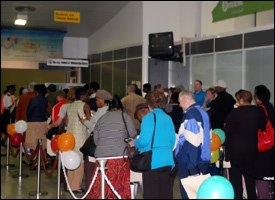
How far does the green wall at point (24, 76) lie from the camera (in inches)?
542

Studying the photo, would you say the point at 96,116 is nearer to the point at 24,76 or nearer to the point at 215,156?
the point at 215,156

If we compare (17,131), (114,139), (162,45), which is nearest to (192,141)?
(114,139)

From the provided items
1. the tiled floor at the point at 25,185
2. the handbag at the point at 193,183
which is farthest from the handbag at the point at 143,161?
the tiled floor at the point at 25,185

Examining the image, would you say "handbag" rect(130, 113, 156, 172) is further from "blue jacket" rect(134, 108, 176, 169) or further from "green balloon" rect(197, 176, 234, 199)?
"green balloon" rect(197, 176, 234, 199)

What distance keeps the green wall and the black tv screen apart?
17.9 feet

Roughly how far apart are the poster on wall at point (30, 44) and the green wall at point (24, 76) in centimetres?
60

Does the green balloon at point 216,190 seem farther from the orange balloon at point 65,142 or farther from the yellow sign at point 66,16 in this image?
the yellow sign at point 66,16

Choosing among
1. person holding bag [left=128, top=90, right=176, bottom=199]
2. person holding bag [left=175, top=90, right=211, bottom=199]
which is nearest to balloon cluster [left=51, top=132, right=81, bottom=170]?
person holding bag [left=128, top=90, right=176, bottom=199]

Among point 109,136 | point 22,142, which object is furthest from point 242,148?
point 22,142

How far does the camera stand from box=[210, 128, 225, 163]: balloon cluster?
475cm

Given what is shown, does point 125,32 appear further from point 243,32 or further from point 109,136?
point 109,136

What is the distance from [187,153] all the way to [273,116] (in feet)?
4.36

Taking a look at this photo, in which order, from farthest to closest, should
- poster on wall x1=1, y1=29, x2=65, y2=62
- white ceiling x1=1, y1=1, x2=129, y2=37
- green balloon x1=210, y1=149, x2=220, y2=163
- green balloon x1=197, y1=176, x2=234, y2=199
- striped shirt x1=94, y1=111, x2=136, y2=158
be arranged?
poster on wall x1=1, y1=29, x2=65, y2=62 < white ceiling x1=1, y1=1, x2=129, y2=37 < green balloon x1=210, y1=149, x2=220, y2=163 < striped shirt x1=94, y1=111, x2=136, y2=158 < green balloon x1=197, y1=176, x2=234, y2=199

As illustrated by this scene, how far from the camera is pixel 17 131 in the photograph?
21.2 feet
